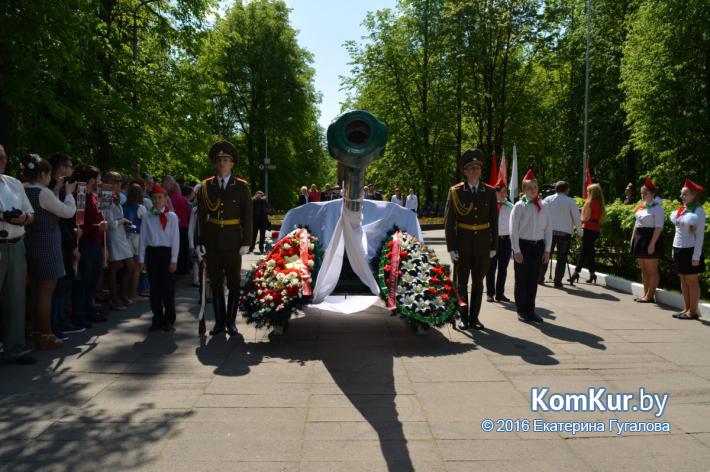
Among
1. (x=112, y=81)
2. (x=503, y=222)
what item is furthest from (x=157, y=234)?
(x=112, y=81)

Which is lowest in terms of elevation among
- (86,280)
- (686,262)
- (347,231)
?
(86,280)

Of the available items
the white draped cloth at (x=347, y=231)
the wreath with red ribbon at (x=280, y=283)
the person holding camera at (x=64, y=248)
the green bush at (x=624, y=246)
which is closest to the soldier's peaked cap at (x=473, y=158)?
the white draped cloth at (x=347, y=231)

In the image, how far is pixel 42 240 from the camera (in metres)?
6.30

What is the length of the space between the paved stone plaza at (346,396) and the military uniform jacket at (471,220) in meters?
1.08

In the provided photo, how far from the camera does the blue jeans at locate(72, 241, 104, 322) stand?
25.2ft

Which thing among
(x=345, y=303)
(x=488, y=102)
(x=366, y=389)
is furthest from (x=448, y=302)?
(x=488, y=102)

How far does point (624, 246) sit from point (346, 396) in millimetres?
9213

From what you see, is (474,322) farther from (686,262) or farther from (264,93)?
(264,93)

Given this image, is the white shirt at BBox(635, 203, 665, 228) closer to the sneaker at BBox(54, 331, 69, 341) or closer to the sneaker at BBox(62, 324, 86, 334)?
the sneaker at BBox(62, 324, 86, 334)

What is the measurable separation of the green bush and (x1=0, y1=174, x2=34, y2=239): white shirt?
30.5 ft

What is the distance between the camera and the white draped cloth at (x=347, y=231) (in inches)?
276

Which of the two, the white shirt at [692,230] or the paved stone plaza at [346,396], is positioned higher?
the white shirt at [692,230]

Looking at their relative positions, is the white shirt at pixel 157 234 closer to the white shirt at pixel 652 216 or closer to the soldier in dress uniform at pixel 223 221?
the soldier in dress uniform at pixel 223 221

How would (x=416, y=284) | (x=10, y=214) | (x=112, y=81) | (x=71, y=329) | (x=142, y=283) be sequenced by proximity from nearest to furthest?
(x=10, y=214), (x=416, y=284), (x=71, y=329), (x=142, y=283), (x=112, y=81)
